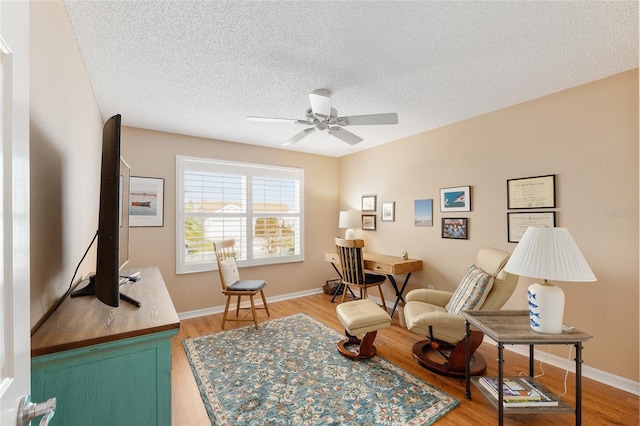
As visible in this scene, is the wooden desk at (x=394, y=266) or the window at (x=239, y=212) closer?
the wooden desk at (x=394, y=266)

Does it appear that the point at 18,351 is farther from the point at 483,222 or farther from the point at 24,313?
the point at 483,222

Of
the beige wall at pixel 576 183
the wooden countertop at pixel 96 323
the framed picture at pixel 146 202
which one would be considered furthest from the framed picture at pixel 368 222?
the wooden countertop at pixel 96 323

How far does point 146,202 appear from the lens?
3.47m

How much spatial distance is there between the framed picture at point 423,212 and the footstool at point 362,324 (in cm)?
146

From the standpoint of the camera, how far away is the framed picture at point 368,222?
14.6 feet

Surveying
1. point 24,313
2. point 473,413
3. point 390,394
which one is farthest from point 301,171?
point 24,313

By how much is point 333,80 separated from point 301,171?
2500 millimetres

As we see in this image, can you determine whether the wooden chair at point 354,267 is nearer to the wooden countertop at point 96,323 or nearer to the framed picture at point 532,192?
the framed picture at point 532,192

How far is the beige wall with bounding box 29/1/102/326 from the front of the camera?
110 cm

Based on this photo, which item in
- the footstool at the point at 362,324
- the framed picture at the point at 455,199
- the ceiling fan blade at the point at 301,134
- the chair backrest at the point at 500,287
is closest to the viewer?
the chair backrest at the point at 500,287

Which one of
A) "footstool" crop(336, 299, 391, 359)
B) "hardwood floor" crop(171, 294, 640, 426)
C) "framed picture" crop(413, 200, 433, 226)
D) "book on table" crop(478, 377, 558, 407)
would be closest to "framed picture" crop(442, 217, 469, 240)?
"framed picture" crop(413, 200, 433, 226)

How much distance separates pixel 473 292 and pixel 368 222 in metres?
2.33

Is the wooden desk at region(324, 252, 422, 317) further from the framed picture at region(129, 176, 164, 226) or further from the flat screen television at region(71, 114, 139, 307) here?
the flat screen television at region(71, 114, 139, 307)

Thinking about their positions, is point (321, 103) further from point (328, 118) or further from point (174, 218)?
point (174, 218)
